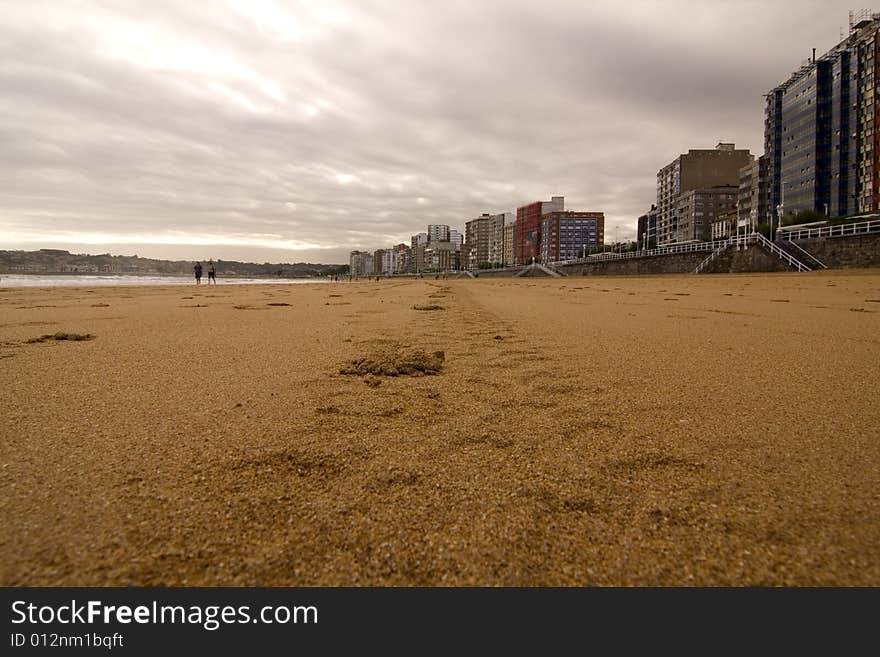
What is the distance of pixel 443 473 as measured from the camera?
1274mm

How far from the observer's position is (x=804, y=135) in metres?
61.8

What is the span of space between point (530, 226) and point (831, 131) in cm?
8854

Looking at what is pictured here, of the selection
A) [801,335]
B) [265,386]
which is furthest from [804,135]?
[265,386]

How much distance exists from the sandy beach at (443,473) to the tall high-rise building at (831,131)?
6015 centimetres

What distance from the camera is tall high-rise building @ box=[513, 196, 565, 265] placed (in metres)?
140

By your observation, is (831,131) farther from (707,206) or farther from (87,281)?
(87,281)

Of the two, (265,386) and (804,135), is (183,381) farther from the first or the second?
(804,135)

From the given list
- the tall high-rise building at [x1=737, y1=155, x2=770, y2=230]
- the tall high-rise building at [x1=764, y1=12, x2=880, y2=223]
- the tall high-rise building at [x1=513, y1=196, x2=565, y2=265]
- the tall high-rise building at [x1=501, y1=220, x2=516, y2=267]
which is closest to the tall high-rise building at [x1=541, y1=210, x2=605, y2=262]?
the tall high-rise building at [x1=513, y1=196, x2=565, y2=265]

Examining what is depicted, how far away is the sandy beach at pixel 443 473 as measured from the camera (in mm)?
879

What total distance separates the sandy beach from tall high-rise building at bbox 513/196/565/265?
139 metres

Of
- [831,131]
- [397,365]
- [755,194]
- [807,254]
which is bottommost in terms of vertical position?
[397,365]

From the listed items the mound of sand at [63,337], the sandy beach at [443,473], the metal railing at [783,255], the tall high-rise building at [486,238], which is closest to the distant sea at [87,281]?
the mound of sand at [63,337]

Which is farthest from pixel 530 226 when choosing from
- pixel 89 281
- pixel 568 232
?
pixel 89 281
